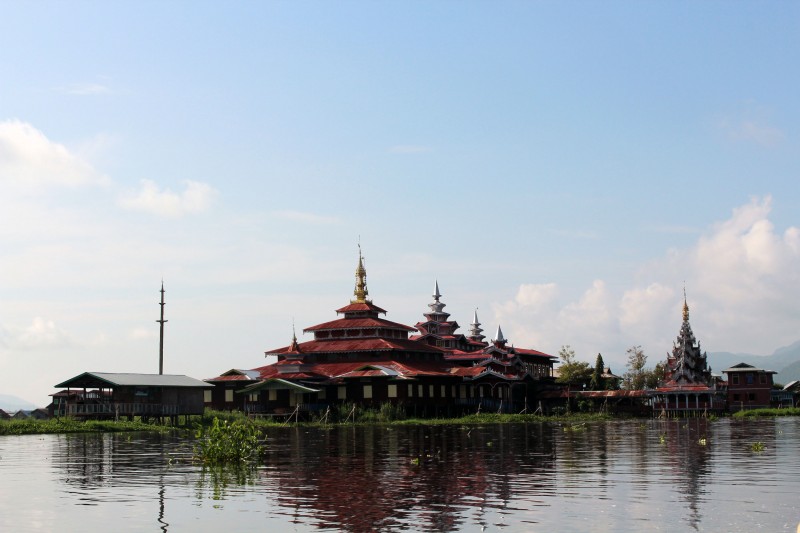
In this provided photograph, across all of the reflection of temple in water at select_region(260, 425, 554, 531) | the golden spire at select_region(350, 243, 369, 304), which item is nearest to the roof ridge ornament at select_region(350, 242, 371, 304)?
the golden spire at select_region(350, 243, 369, 304)

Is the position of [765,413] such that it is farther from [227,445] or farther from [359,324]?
[227,445]

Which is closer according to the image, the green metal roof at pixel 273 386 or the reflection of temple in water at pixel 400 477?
the reflection of temple in water at pixel 400 477

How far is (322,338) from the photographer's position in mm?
120750

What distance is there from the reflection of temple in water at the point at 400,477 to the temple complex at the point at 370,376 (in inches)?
1728

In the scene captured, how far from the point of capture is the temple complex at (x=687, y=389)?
125 metres

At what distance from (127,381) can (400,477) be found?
54.3m

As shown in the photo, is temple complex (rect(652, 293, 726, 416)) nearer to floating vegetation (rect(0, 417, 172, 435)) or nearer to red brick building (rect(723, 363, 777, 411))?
red brick building (rect(723, 363, 777, 411))

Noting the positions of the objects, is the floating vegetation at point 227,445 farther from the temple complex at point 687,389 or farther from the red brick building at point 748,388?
the red brick building at point 748,388

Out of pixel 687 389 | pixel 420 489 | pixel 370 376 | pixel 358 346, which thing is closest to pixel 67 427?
pixel 370 376

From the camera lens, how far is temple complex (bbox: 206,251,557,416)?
106312 mm

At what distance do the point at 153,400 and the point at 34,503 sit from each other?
59.0 m

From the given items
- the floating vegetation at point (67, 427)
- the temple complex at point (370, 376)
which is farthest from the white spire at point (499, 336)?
the floating vegetation at point (67, 427)

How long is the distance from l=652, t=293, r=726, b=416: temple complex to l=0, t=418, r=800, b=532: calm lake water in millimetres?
73112

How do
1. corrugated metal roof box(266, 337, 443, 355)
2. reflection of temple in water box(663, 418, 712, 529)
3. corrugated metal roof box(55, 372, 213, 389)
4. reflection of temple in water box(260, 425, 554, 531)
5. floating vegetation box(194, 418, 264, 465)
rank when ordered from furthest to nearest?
corrugated metal roof box(266, 337, 443, 355) → corrugated metal roof box(55, 372, 213, 389) → floating vegetation box(194, 418, 264, 465) → reflection of temple in water box(663, 418, 712, 529) → reflection of temple in water box(260, 425, 554, 531)
